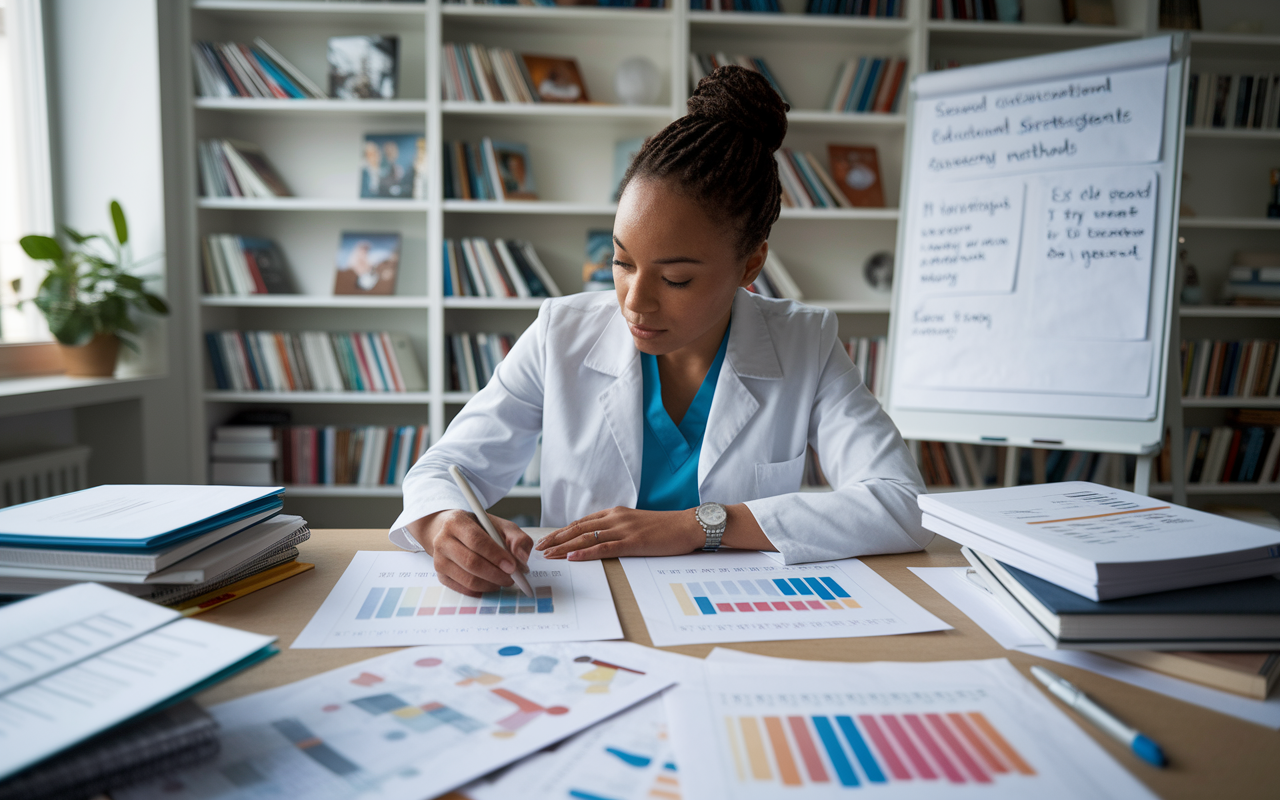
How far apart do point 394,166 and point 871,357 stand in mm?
2062

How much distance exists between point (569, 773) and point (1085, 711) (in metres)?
0.40

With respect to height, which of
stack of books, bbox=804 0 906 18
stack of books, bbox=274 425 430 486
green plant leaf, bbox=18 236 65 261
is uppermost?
stack of books, bbox=804 0 906 18

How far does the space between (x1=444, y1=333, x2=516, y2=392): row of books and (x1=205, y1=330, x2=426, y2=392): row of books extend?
20cm

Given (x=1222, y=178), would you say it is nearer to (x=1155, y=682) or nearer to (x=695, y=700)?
(x=1155, y=682)

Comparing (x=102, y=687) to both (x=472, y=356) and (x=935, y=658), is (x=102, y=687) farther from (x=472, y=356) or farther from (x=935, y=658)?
(x=472, y=356)

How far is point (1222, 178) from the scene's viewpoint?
3.25 metres

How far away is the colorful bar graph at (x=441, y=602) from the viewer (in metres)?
0.77

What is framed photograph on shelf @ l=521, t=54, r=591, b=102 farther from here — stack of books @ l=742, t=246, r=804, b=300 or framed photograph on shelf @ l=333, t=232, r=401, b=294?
stack of books @ l=742, t=246, r=804, b=300

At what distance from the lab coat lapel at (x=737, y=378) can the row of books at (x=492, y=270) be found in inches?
63.3

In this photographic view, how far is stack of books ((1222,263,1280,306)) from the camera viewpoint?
3.08 m

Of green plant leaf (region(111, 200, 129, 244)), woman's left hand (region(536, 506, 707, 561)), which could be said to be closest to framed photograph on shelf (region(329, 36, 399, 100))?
green plant leaf (region(111, 200, 129, 244))

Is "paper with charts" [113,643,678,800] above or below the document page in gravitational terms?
below

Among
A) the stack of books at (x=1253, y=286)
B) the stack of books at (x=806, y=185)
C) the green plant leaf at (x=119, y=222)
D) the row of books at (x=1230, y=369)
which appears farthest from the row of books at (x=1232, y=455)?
the green plant leaf at (x=119, y=222)

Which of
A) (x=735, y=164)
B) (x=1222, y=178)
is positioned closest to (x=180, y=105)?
(x=735, y=164)
